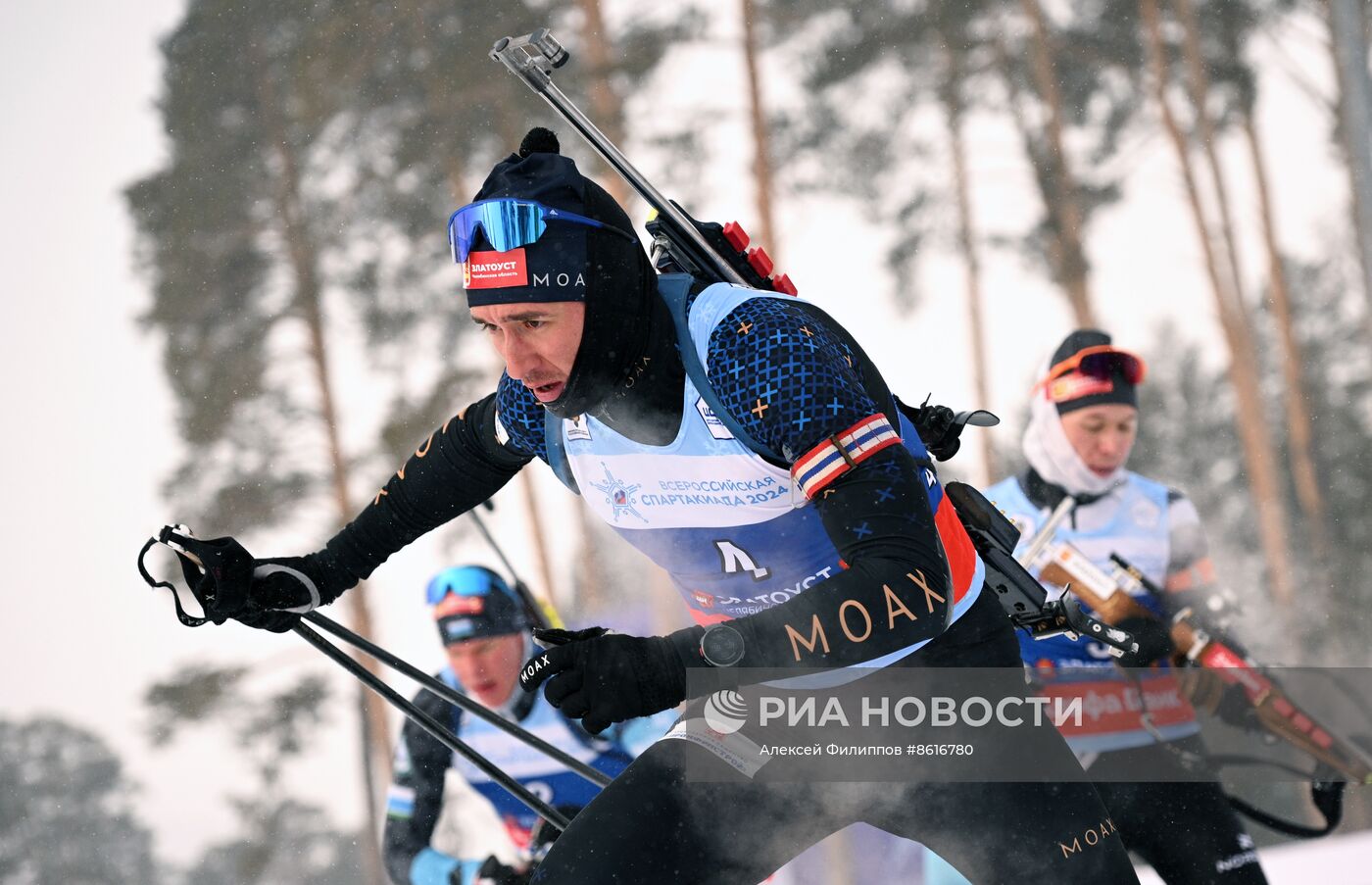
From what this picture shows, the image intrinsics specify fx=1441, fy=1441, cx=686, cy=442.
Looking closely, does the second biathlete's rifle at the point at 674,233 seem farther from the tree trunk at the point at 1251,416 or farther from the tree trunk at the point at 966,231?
the tree trunk at the point at 1251,416

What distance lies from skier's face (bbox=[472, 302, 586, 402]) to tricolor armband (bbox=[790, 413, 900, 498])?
48 cm

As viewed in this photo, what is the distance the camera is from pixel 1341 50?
5.57 metres

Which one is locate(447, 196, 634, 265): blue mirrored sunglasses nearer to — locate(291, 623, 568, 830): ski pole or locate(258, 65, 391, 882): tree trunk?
locate(291, 623, 568, 830): ski pole

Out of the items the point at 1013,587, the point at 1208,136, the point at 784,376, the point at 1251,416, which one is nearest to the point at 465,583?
the point at 1013,587

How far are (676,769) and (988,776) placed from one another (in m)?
0.53

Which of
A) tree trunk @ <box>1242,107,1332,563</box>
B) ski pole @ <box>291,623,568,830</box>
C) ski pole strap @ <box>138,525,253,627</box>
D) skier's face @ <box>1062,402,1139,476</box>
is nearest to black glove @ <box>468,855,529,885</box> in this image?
ski pole @ <box>291,623,568,830</box>

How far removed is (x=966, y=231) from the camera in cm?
1608

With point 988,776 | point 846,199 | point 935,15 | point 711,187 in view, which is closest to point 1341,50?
point 988,776

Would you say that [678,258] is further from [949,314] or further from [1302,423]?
[1302,423]

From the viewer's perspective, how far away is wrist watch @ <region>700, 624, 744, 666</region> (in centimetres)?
202

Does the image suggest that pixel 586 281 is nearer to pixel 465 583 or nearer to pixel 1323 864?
pixel 465 583

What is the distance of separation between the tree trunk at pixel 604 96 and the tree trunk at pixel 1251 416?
25.9 ft

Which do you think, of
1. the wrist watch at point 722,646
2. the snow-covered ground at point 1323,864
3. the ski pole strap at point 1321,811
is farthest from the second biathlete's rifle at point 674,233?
the snow-covered ground at point 1323,864

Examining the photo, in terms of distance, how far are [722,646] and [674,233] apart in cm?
109
